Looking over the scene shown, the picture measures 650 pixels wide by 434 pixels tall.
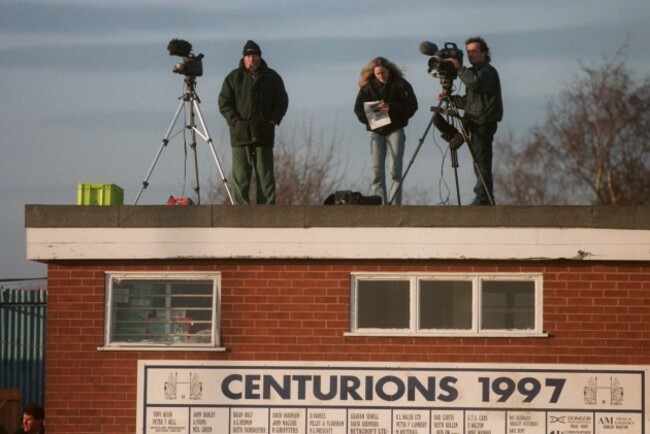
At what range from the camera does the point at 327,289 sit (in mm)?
16000

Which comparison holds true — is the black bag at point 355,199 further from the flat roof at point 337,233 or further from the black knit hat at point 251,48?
the black knit hat at point 251,48

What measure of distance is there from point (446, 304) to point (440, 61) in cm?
280

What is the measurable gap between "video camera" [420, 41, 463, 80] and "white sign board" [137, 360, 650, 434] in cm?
330

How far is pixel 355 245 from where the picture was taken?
1589 centimetres

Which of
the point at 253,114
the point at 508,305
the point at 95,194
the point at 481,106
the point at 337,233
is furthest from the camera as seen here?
the point at 253,114

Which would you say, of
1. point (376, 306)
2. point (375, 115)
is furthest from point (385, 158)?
point (376, 306)

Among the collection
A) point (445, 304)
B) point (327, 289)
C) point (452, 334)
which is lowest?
point (452, 334)

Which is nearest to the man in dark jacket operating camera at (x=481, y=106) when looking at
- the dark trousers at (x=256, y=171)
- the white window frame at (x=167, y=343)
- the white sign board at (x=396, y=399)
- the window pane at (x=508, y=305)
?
the window pane at (x=508, y=305)

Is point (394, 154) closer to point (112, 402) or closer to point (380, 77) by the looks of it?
point (380, 77)

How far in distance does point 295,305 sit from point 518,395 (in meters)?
2.40

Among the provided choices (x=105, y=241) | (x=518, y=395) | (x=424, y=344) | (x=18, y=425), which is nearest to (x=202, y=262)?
(x=105, y=241)

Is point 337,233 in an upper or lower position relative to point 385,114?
lower

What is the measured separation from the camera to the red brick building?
52.0ft

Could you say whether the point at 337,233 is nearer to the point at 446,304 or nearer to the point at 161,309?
the point at 446,304
